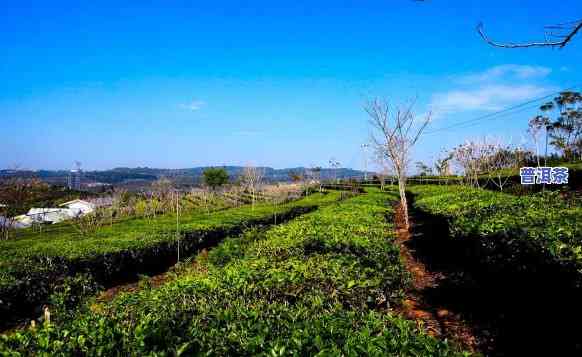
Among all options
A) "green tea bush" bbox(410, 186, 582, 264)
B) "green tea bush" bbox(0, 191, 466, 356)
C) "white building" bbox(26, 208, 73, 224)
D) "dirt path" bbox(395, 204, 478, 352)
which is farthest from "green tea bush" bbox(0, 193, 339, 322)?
"white building" bbox(26, 208, 73, 224)

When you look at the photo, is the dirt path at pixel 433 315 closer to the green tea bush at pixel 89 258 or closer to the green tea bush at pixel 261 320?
the green tea bush at pixel 261 320

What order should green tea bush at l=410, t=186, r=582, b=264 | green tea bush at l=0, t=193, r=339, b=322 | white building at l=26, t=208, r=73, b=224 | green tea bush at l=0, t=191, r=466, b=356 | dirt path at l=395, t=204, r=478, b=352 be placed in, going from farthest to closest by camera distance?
white building at l=26, t=208, r=73, b=224 < green tea bush at l=0, t=193, r=339, b=322 < dirt path at l=395, t=204, r=478, b=352 < green tea bush at l=410, t=186, r=582, b=264 < green tea bush at l=0, t=191, r=466, b=356

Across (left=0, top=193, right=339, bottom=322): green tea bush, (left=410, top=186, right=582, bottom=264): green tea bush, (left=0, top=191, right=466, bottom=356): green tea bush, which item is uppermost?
(left=410, top=186, right=582, bottom=264): green tea bush

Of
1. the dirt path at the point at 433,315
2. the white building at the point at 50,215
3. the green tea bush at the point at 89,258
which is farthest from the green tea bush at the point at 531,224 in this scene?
the white building at the point at 50,215

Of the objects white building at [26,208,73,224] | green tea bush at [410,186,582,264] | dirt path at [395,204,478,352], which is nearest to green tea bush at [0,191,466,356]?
dirt path at [395,204,478,352]

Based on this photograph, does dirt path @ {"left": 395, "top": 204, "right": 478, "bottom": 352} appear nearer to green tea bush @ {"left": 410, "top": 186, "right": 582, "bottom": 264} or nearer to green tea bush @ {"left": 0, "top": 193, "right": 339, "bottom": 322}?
green tea bush @ {"left": 410, "top": 186, "right": 582, "bottom": 264}

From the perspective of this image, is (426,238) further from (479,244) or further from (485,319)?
(485,319)

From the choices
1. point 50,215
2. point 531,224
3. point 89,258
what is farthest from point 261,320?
point 50,215

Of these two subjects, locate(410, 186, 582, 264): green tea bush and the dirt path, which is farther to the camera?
the dirt path

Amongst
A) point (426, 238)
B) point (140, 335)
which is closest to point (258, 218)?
point (426, 238)

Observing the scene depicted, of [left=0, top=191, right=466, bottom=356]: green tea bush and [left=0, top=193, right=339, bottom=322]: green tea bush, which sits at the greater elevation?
[left=0, top=191, right=466, bottom=356]: green tea bush

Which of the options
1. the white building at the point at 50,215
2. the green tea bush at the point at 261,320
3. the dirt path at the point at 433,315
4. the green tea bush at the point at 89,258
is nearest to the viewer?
the green tea bush at the point at 261,320

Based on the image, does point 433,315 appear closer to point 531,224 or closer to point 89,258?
point 531,224

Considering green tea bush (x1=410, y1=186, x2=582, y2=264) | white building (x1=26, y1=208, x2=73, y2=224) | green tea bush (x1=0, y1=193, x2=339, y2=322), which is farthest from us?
white building (x1=26, y1=208, x2=73, y2=224)
